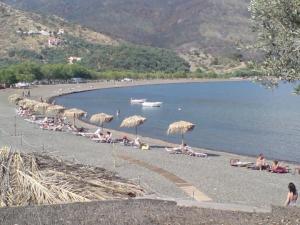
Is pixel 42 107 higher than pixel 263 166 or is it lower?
higher

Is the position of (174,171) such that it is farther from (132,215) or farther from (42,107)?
(42,107)

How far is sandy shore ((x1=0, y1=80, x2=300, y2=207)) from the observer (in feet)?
76.3

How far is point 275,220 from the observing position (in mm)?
13055

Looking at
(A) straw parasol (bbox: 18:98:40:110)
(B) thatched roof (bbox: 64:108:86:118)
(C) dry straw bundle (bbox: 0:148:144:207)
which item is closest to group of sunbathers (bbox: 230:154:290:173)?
(C) dry straw bundle (bbox: 0:148:144:207)

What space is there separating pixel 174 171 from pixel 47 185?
13.4 metres

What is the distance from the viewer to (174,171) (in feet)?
94.7

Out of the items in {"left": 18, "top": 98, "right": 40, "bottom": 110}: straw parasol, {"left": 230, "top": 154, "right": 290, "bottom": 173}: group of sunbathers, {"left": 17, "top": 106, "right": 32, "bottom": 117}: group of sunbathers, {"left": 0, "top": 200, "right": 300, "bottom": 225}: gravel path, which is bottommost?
{"left": 230, "top": 154, "right": 290, "bottom": 173}: group of sunbathers

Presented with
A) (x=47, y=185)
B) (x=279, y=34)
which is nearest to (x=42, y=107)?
(x=47, y=185)

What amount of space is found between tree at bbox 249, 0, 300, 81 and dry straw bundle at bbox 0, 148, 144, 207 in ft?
21.8

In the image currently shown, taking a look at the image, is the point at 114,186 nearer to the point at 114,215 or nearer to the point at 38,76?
the point at 114,215

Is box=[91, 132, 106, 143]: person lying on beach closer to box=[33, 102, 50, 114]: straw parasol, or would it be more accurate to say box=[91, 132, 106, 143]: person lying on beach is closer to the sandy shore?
the sandy shore

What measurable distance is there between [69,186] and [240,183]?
12.1m

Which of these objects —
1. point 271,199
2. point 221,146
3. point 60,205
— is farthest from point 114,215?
point 221,146

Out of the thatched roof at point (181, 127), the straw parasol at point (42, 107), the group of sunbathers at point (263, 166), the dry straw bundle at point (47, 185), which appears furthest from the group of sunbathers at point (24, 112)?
the dry straw bundle at point (47, 185)
